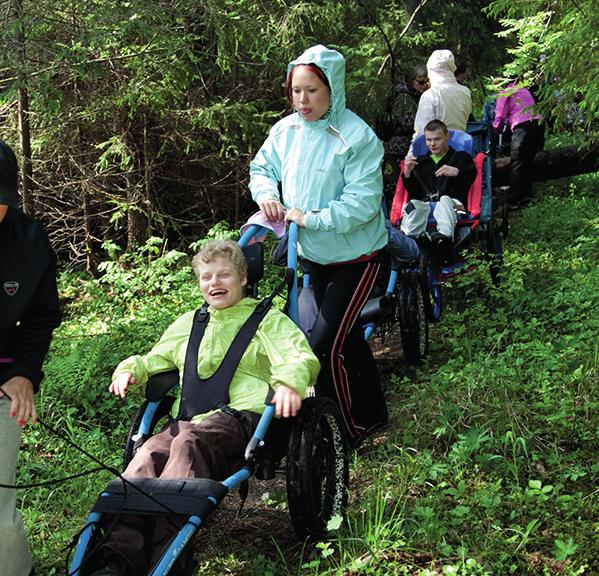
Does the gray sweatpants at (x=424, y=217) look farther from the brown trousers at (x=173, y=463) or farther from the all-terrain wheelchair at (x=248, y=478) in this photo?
the brown trousers at (x=173, y=463)

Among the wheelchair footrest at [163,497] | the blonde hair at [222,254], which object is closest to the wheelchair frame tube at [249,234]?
the blonde hair at [222,254]

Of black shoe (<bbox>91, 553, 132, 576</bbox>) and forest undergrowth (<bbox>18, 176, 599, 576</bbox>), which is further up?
black shoe (<bbox>91, 553, 132, 576</bbox>)

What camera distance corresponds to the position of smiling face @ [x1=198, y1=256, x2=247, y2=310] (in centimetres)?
405

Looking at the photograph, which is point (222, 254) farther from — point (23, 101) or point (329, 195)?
point (23, 101)

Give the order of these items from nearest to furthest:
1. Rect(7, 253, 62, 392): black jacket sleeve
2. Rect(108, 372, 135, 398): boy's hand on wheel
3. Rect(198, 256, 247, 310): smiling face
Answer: Rect(7, 253, 62, 392): black jacket sleeve
Rect(108, 372, 135, 398): boy's hand on wheel
Rect(198, 256, 247, 310): smiling face

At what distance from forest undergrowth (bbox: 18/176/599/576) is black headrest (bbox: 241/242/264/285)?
48.3 inches

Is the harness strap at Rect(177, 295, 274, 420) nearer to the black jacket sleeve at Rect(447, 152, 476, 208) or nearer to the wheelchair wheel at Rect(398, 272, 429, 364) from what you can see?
the wheelchair wheel at Rect(398, 272, 429, 364)

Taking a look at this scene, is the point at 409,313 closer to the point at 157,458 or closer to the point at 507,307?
the point at 507,307

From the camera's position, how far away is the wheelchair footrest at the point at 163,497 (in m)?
3.18

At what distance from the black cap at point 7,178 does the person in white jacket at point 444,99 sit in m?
5.93

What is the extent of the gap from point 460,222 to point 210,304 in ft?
13.5

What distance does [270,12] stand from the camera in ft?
31.3

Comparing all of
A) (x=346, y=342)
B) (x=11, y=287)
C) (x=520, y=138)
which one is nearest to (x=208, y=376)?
(x=11, y=287)

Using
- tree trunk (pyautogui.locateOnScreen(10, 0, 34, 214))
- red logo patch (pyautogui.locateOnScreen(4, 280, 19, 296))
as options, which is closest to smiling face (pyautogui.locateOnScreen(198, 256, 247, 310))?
red logo patch (pyautogui.locateOnScreen(4, 280, 19, 296))
